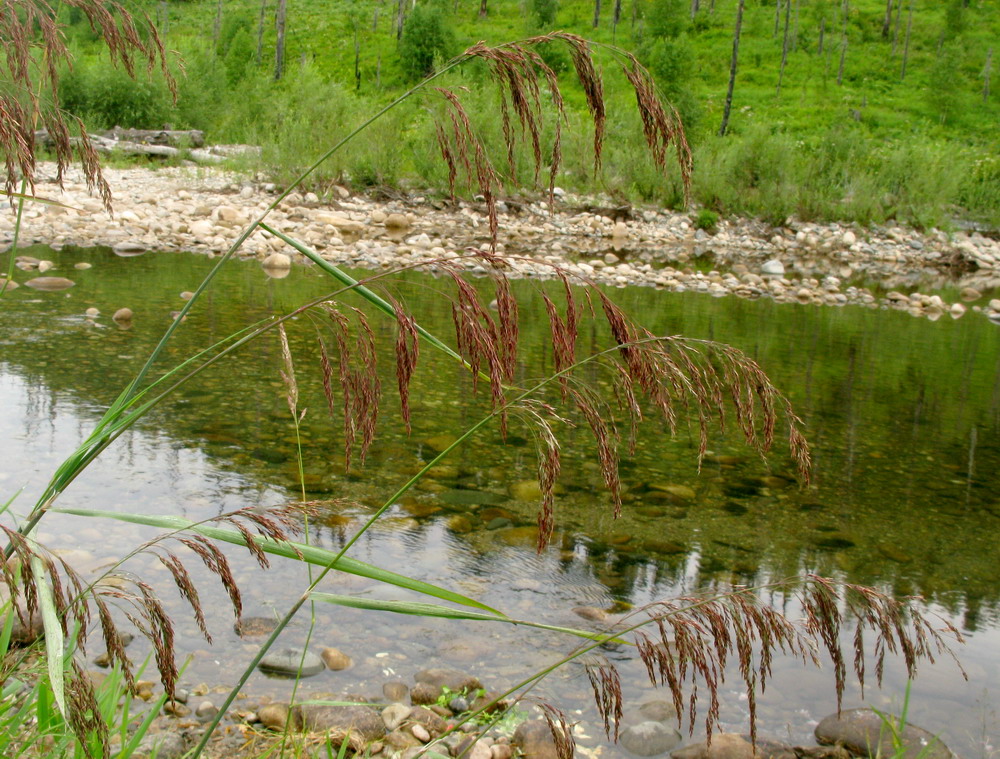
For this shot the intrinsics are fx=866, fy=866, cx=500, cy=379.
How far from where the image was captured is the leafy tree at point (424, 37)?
4081cm

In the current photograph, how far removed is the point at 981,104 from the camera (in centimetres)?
4162

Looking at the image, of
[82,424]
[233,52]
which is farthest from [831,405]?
[233,52]

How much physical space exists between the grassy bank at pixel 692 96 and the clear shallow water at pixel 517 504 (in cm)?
180

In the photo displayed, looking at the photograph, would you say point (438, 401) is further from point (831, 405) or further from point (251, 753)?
point (251, 753)

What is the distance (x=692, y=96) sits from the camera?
26656 mm

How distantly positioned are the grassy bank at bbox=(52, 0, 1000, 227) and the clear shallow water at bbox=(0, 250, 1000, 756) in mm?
1801

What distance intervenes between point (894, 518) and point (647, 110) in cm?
366

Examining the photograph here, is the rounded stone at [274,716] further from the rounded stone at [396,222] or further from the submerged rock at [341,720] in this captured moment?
the rounded stone at [396,222]

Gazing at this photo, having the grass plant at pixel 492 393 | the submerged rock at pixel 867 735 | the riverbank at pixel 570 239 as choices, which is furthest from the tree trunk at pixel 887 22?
the grass plant at pixel 492 393

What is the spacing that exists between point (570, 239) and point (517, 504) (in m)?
13.4

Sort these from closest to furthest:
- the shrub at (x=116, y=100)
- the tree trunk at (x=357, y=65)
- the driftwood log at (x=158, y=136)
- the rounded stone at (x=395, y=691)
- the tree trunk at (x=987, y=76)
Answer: the rounded stone at (x=395, y=691), the driftwood log at (x=158, y=136), the shrub at (x=116, y=100), the tree trunk at (x=987, y=76), the tree trunk at (x=357, y=65)

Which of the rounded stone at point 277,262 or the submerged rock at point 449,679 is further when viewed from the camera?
the rounded stone at point 277,262

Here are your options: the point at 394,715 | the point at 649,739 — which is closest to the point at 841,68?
the point at 649,739

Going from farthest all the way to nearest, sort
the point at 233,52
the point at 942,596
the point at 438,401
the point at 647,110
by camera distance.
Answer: the point at 233,52 < the point at 438,401 < the point at 942,596 < the point at 647,110
